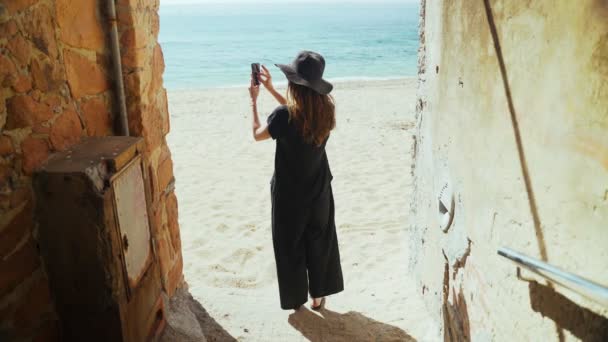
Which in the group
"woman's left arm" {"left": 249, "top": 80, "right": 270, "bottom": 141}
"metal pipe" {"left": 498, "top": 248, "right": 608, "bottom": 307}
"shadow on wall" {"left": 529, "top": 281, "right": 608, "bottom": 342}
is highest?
"woman's left arm" {"left": 249, "top": 80, "right": 270, "bottom": 141}

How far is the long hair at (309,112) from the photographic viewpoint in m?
2.90

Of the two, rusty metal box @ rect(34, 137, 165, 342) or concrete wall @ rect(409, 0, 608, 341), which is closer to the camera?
concrete wall @ rect(409, 0, 608, 341)

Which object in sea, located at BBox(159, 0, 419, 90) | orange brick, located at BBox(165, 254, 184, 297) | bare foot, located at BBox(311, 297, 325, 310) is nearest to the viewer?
orange brick, located at BBox(165, 254, 184, 297)

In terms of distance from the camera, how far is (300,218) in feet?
10.3

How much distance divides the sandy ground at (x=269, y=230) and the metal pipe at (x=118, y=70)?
148cm

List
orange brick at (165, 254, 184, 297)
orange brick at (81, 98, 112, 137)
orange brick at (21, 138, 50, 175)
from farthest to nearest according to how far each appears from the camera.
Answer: orange brick at (165, 254, 184, 297) < orange brick at (81, 98, 112, 137) < orange brick at (21, 138, 50, 175)

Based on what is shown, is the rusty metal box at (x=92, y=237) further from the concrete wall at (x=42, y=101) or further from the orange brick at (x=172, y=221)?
the orange brick at (x=172, y=221)

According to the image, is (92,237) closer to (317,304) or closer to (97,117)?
(97,117)

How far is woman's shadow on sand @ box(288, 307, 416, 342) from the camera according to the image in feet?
10.3

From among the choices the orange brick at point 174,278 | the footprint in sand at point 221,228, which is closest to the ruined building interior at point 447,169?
the orange brick at point 174,278

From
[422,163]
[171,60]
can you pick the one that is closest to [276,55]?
[171,60]

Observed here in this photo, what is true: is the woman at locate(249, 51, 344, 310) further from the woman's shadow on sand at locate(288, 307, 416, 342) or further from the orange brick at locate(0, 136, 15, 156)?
the orange brick at locate(0, 136, 15, 156)

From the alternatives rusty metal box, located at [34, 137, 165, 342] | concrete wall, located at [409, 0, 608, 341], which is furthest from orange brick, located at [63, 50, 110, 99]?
A: concrete wall, located at [409, 0, 608, 341]

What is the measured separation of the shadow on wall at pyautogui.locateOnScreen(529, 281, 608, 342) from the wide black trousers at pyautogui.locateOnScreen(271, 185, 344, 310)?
1621mm
